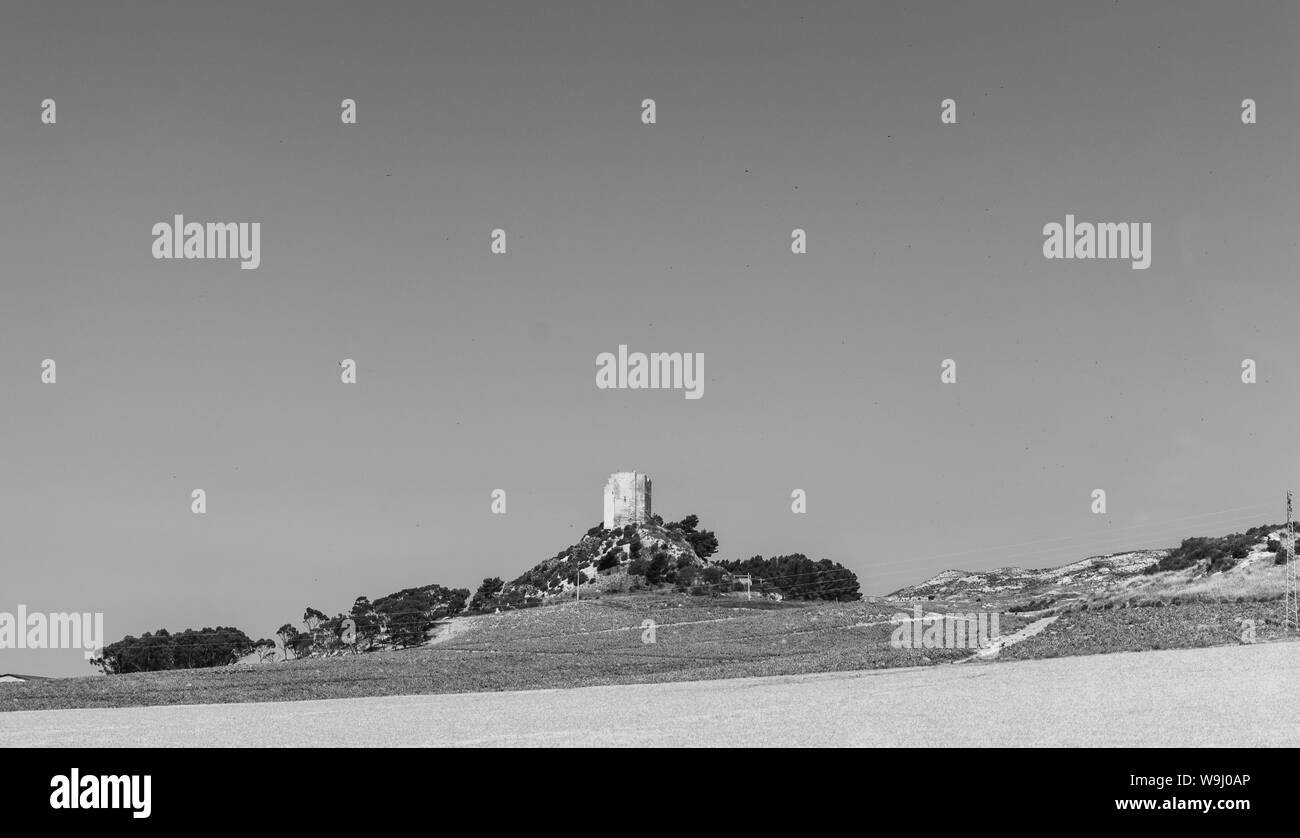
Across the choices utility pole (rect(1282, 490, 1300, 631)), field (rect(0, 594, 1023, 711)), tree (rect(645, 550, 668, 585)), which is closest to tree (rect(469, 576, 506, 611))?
tree (rect(645, 550, 668, 585))

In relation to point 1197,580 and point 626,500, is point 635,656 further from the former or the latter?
point 626,500

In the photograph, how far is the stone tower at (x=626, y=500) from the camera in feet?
473

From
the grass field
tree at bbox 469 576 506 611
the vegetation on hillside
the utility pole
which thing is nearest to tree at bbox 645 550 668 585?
tree at bbox 469 576 506 611

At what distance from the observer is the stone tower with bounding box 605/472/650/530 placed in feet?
473

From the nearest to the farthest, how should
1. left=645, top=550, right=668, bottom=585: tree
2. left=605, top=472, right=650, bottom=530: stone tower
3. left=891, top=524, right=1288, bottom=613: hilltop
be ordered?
left=891, top=524, right=1288, bottom=613: hilltop, left=645, top=550, right=668, bottom=585: tree, left=605, top=472, right=650, bottom=530: stone tower

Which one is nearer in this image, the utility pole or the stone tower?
the utility pole

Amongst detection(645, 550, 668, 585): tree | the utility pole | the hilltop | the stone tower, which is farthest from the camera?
the stone tower

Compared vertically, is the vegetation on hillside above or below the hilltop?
below

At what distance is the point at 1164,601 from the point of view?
4088 centimetres

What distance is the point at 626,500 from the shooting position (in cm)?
14488

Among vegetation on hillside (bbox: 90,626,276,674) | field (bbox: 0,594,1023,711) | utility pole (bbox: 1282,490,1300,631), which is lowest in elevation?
vegetation on hillside (bbox: 90,626,276,674)

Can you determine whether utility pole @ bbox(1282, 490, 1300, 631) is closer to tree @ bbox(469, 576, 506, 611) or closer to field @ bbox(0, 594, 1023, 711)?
field @ bbox(0, 594, 1023, 711)
